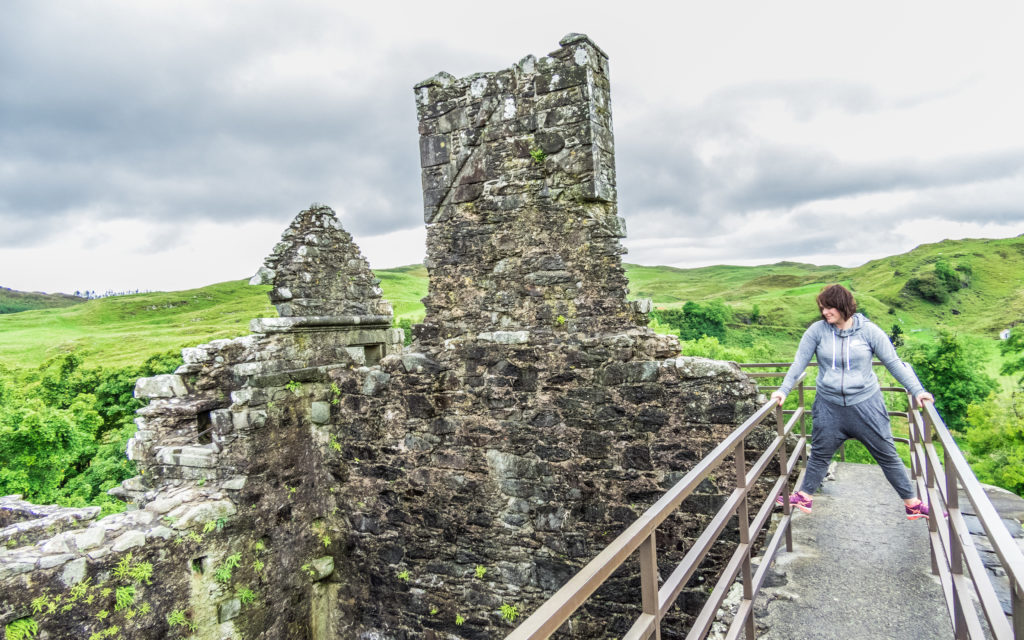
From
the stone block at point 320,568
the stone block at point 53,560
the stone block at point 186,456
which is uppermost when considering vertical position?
the stone block at point 186,456

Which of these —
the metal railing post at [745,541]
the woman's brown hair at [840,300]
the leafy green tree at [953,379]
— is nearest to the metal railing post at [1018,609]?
the metal railing post at [745,541]

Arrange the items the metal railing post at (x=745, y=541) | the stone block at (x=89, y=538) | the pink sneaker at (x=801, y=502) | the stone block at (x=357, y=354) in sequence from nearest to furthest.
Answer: the metal railing post at (x=745, y=541)
the pink sneaker at (x=801, y=502)
the stone block at (x=89, y=538)
the stone block at (x=357, y=354)

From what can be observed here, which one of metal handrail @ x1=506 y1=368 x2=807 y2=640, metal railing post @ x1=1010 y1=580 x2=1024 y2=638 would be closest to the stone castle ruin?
metal handrail @ x1=506 y1=368 x2=807 y2=640

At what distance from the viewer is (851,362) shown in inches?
148

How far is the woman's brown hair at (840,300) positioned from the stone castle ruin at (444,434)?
3.50ft

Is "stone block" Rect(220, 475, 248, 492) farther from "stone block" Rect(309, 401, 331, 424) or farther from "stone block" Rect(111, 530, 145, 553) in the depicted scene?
"stone block" Rect(309, 401, 331, 424)

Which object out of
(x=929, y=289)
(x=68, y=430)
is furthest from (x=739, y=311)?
(x=68, y=430)

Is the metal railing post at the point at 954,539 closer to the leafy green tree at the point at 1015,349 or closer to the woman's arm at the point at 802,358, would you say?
the woman's arm at the point at 802,358

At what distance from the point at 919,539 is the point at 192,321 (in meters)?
54.5

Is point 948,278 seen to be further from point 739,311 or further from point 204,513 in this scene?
point 204,513

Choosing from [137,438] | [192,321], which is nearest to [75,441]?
[137,438]

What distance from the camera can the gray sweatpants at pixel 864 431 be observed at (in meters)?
3.77

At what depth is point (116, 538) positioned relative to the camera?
15.2 feet

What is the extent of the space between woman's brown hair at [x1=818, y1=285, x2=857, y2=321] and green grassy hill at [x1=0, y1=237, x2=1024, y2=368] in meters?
32.1
